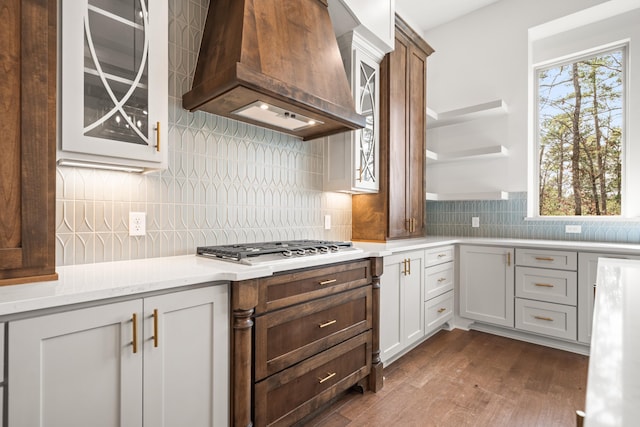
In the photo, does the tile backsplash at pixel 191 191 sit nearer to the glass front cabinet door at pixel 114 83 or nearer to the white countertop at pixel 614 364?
the glass front cabinet door at pixel 114 83

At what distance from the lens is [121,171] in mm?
1728

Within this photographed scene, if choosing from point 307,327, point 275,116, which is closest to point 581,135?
point 275,116

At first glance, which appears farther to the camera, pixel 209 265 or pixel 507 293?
pixel 507 293

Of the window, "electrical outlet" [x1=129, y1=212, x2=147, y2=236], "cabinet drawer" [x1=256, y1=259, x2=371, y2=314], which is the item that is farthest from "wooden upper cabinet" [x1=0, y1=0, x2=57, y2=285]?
the window

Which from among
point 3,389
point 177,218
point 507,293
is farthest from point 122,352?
point 507,293

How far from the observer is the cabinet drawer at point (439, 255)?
9.58 ft

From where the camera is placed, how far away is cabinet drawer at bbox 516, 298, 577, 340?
2.81 meters

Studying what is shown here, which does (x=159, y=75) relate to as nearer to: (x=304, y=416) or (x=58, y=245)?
Answer: (x=58, y=245)

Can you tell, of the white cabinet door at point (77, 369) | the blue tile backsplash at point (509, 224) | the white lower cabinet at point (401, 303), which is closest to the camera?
the white cabinet door at point (77, 369)

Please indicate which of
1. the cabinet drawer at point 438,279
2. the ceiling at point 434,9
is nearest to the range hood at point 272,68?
the cabinet drawer at point 438,279

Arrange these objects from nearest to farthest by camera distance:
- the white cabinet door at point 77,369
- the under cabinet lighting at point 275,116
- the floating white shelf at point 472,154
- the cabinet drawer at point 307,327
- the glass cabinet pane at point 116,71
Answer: the white cabinet door at point 77,369, the glass cabinet pane at point 116,71, the cabinet drawer at point 307,327, the under cabinet lighting at point 275,116, the floating white shelf at point 472,154

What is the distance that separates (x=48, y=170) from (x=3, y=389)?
0.71 metres

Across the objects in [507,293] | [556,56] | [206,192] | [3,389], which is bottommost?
[507,293]

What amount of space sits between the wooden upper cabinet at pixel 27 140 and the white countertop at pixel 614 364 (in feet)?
5.05
